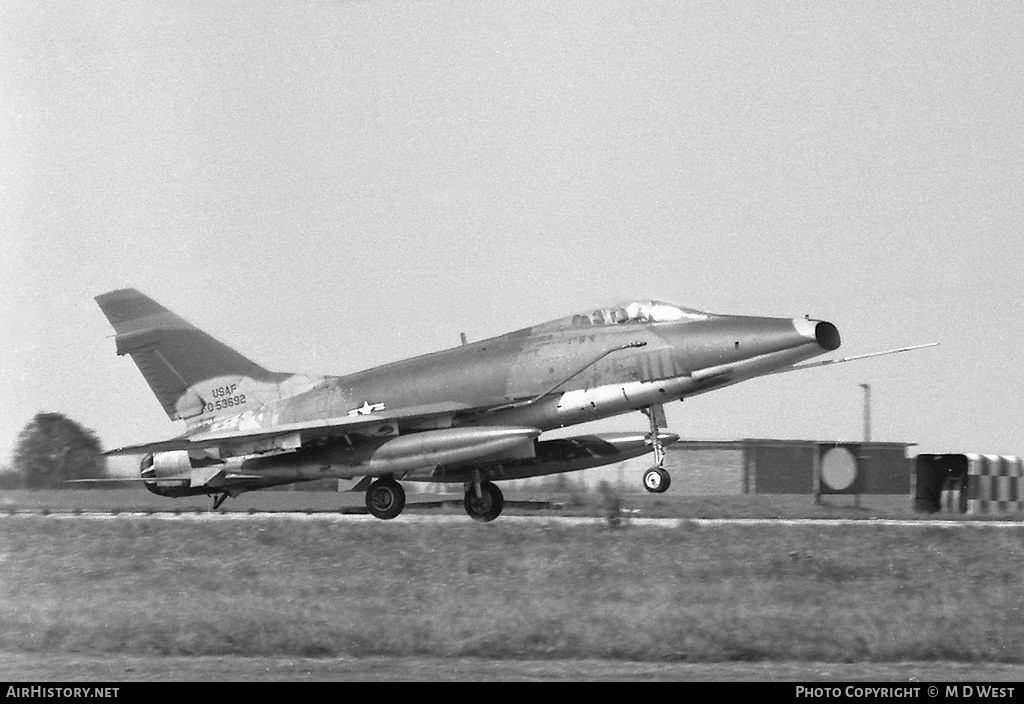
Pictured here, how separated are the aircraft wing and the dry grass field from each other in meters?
1.57

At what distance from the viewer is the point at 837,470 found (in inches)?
1287

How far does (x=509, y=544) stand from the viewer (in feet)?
65.7

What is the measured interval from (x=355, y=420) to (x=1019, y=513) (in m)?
14.6

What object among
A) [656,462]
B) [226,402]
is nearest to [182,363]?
[226,402]

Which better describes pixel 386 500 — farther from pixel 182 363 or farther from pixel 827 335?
pixel 827 335

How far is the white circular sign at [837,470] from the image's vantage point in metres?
32.6

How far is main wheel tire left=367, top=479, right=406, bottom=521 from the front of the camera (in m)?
23.9

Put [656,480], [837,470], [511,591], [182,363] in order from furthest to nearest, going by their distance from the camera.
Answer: [837,470] < [182,363] < [656,480] < [511,591]

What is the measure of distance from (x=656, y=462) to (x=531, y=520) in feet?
8.52

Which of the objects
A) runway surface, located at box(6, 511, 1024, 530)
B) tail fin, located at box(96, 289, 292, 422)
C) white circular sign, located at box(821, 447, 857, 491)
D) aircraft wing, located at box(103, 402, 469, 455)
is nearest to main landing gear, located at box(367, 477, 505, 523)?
runway surface, located at box(6, 511, 1024, 530)

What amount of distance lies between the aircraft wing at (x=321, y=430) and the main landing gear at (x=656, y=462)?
3064 millimetres
